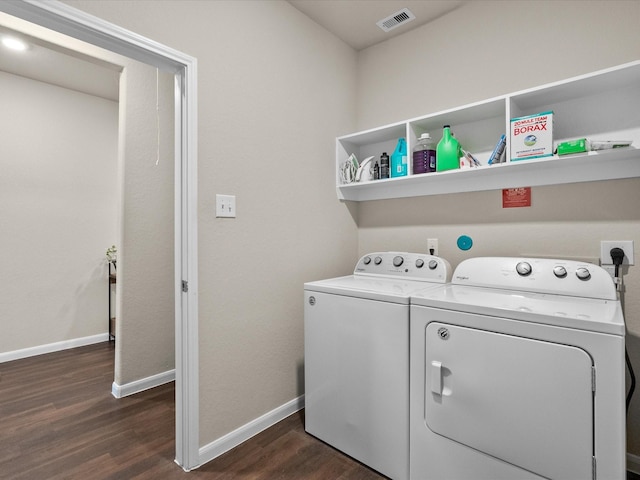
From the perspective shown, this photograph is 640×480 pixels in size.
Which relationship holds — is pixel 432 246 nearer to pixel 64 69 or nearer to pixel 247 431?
pixel 247 431

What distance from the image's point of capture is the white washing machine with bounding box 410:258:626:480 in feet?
3.38

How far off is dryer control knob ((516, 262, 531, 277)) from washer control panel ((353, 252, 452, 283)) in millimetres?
353

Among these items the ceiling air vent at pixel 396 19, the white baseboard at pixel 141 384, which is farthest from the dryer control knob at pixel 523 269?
the white baseboard at pixel 141 384

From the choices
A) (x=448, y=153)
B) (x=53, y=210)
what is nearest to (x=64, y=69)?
(x=53, y=210)

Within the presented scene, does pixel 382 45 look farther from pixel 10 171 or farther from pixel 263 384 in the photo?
pixel 10 171

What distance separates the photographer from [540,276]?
1.52 metres

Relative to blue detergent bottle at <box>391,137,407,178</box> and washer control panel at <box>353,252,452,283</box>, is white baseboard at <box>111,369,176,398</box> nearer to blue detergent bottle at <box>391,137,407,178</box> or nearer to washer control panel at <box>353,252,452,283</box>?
washer control panel at <box>353,252,452,283</box>

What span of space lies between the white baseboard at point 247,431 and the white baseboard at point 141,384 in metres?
1.08

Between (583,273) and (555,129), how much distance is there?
0.79 metres

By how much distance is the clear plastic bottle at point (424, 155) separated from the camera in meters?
1.94

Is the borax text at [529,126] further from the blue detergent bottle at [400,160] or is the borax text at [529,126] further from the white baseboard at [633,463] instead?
the white baseboard at [633,463]

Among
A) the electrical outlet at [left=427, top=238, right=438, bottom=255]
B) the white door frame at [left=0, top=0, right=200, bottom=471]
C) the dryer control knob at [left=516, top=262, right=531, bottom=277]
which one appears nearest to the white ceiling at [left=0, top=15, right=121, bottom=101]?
the white door frame at [left=0, top=0, right=200, bottom=471]

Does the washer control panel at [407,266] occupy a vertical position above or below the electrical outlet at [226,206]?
below

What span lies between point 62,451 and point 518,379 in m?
2.20
